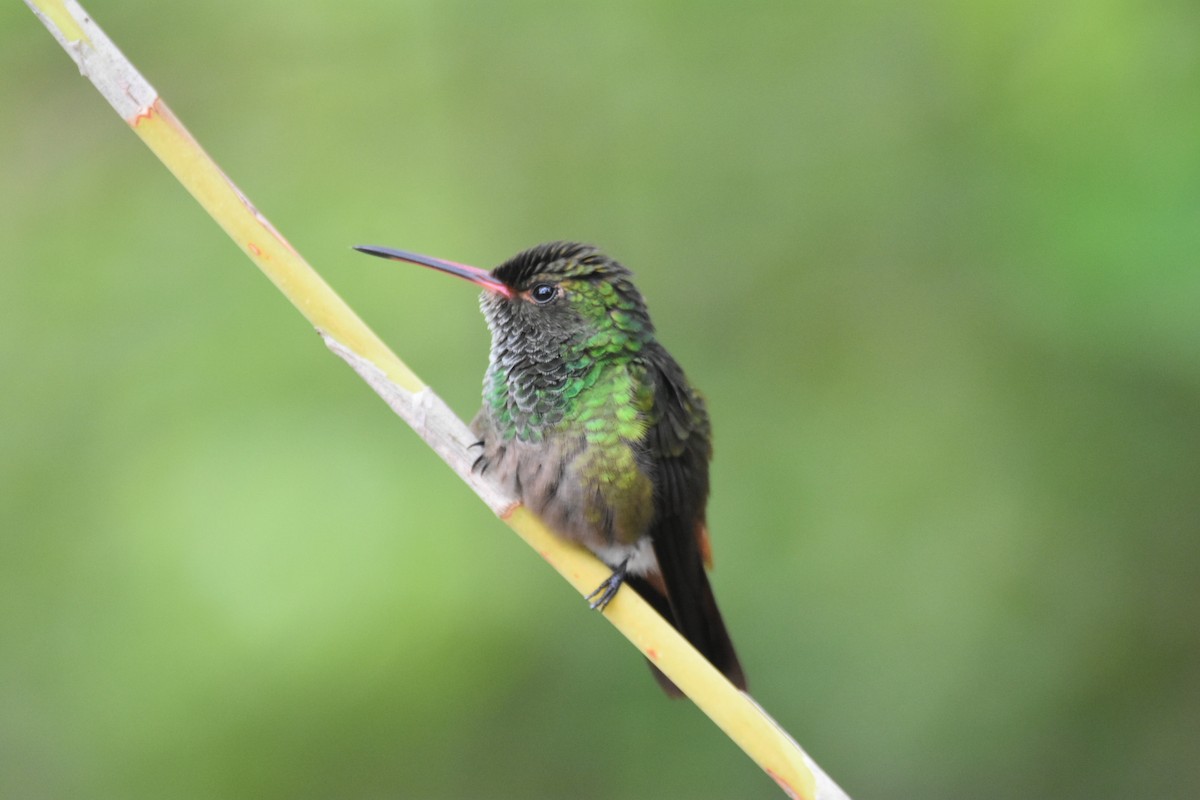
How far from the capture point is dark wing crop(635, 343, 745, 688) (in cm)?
261

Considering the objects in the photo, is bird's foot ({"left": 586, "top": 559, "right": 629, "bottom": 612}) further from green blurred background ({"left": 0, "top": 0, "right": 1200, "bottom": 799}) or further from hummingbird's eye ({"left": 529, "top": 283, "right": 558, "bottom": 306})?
green blurred background ({"left": 0, "top": 0, "right": 1200, "bottom": 799})

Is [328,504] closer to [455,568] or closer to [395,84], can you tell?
[455,568]

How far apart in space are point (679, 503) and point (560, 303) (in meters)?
0.54

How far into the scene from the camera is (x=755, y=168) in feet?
14.8

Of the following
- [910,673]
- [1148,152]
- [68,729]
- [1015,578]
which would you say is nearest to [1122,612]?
[1015,578]

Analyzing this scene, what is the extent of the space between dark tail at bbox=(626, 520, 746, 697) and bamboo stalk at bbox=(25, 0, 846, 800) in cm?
59

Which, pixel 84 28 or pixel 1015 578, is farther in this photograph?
pixel 1015 578

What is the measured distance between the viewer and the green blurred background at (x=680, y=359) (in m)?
3.90

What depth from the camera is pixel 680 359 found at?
435 cm

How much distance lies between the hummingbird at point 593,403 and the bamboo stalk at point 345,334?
1.68 ft

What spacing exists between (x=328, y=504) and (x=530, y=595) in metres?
0.81

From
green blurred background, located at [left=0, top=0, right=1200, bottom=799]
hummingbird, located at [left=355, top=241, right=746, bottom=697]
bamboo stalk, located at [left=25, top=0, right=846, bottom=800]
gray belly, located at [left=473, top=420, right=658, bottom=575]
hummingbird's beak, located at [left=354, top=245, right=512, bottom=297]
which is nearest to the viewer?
bamboo stalk, located at [left=25, top=0, right=846, bottom=800]

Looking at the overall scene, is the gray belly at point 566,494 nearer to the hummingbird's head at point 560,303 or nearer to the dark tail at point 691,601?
the dark tail at point 691,601

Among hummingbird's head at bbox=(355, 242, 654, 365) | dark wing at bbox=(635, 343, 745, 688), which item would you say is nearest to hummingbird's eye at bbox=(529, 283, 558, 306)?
hummingbird's head at bbox=(355, 242, 654, 365)
